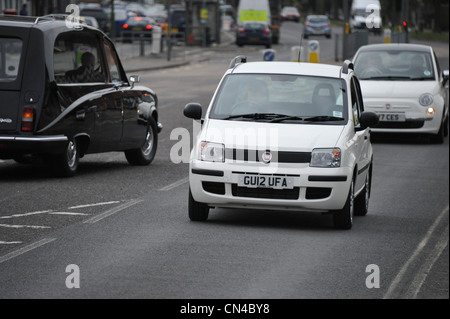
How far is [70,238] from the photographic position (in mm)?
10766

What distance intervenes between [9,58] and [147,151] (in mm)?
3077

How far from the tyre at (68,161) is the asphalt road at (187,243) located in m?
0.15

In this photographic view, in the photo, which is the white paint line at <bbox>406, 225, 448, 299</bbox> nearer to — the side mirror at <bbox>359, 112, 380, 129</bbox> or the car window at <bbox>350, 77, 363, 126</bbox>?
the side mirror at <bbox>359, 112, 380, 129</bbox>

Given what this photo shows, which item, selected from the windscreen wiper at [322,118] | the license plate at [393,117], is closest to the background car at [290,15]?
the license plate at [393,117]

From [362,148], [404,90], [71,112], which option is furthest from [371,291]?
[404,90]

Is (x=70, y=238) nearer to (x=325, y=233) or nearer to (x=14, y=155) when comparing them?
(x=325, y=233)

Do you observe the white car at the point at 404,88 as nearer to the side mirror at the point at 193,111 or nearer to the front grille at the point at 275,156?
the side mirror at the point at 193,111

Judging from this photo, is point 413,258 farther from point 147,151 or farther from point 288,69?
point 147,151

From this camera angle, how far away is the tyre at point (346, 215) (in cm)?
1160

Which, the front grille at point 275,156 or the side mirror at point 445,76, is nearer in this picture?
the front grille at point 275,156

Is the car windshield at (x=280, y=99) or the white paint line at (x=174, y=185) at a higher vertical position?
→ the car windshield at (x=280, y=99)

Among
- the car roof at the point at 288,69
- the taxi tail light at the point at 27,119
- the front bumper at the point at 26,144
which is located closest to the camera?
the car roof at the point at 288,69

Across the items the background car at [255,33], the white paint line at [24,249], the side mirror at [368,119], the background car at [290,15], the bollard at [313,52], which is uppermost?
the side mirror at [368,119]

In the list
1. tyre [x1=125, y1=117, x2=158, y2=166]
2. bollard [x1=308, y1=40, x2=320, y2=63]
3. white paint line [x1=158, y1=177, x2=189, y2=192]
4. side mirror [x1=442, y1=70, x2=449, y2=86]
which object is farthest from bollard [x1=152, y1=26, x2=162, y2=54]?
white paint line [x1=158, y1=177, x2=189, y2=192]
